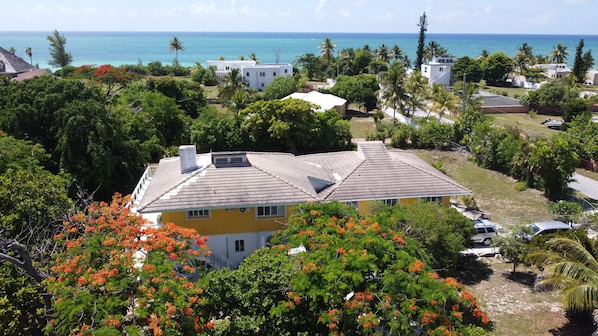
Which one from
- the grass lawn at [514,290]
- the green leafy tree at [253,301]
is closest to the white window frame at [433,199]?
the grass lawn at [514,290]

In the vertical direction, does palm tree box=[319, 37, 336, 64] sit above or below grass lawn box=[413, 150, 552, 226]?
above

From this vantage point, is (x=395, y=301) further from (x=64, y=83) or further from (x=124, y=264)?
(x=64, y=83)

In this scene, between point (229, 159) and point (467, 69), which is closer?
point (229, 159)

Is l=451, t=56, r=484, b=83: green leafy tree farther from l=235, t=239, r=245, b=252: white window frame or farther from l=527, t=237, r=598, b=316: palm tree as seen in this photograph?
l=235, t=239, r=245, b=252: white window frame

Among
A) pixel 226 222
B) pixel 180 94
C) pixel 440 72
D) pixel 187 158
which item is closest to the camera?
pixel 226 222

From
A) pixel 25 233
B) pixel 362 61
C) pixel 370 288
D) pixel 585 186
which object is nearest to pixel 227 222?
pixel 25 233

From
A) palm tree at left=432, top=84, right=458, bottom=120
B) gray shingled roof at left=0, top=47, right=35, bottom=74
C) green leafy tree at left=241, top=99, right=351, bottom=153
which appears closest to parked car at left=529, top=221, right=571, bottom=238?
green leafy tree at left=241, top=99, right=351, bottom=153

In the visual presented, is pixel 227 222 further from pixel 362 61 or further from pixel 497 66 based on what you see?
pixel 497 66
